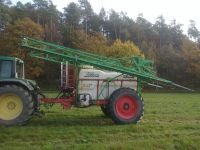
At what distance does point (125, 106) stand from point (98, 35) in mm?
60737

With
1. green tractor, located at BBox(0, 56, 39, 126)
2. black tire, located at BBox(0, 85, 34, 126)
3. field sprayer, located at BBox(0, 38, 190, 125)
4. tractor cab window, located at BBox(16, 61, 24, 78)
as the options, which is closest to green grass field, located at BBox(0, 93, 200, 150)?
black tire, located at BBox(0, 85, 34, 126)

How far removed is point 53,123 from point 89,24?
322ft

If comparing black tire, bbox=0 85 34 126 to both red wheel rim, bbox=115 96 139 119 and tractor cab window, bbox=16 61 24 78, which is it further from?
red wheel rim, bbox=115 96 139 119

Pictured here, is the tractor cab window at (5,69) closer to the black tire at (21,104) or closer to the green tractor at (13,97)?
the green tractor at (13,97)

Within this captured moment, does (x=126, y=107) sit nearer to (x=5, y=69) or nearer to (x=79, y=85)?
(x=79, y=85)

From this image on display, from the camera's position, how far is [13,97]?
43.0 feet

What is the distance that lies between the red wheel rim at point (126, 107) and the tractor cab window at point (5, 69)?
3.91m

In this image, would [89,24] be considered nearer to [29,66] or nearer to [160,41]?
[160,41]

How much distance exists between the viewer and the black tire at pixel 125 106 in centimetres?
1400

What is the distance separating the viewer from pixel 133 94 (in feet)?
46.9

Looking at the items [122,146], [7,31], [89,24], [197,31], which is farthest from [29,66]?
[197,31]

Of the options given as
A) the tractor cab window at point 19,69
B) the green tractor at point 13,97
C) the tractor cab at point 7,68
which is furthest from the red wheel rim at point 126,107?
the tractor cab at point 7,68

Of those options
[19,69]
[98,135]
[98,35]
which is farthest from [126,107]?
[98,35]

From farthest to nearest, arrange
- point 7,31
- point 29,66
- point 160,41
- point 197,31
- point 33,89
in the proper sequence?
point 197,31, point 160,41, point 7,31, point 29,66, point 33,89
